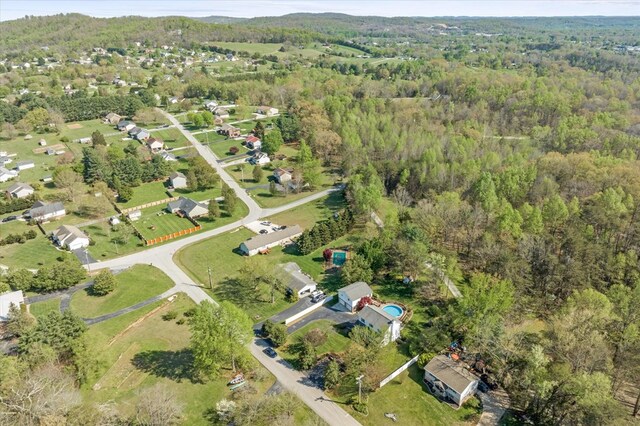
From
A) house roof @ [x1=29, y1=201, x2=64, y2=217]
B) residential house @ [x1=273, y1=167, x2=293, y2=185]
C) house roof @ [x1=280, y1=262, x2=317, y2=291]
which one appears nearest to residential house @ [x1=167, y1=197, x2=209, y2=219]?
residential house @ [x1=273, y1=167, x2=293, y2=185]

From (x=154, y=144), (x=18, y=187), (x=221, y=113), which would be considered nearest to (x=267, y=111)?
(x=221, y=113)

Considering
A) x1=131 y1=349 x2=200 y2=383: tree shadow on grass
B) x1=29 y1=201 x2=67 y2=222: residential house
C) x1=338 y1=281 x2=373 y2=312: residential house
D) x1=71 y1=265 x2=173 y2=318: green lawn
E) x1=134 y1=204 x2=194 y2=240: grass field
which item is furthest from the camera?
x1=29 y1=201 x2=67 y2=222: residential house

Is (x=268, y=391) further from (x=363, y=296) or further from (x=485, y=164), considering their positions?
(x=485, y=164)

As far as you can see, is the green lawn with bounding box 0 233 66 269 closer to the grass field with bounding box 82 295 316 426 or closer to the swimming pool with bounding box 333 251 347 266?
the grass field with bounding box 82 295 316 426

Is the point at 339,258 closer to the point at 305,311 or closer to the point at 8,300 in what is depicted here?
the point at 305,311

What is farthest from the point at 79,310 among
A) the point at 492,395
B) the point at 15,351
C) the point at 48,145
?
the point at 48,145
